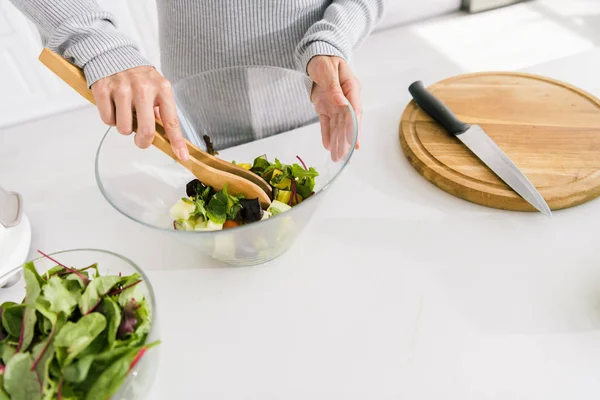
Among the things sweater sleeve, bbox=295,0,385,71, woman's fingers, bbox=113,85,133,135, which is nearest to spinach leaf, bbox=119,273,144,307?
woman's fingers, bbox=113,85,133,135

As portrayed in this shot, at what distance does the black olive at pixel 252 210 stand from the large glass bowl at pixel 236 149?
1.1 inches

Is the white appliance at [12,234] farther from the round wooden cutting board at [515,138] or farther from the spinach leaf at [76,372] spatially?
the round wooden cutting board at [515,138]

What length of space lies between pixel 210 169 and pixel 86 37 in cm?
27

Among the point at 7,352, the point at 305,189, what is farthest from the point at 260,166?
the point at 7,352

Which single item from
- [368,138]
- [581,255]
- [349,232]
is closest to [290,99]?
[368,138]

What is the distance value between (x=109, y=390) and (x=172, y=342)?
198 mm

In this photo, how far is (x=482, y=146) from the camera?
0.80 meters

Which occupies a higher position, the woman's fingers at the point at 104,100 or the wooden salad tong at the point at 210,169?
the woman's fingers at the point at 104,100

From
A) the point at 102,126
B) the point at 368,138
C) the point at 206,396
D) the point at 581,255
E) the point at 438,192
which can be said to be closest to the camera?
the point at 206,396

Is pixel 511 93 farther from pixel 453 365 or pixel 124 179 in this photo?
pixel 124 179

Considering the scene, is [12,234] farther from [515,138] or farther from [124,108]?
[515,138]

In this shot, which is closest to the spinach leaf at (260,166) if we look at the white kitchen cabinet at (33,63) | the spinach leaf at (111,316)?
the spinach leaf at (111,316)

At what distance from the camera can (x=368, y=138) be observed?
91 cm

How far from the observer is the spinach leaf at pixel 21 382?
44cm
